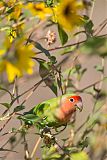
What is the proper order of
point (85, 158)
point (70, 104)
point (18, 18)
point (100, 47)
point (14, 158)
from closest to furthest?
1. point (100, 47)
2. point (85, 158)
3. point (18, 18)
4. point (70, 104)
5. point (14, 158)

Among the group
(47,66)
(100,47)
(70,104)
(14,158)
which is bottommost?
(14,158)

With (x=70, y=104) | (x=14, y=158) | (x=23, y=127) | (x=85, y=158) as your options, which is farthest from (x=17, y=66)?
(x=14, y=158)

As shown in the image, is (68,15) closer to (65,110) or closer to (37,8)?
(37,8)

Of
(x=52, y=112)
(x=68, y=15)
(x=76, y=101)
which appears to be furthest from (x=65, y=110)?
(x=68, y=15)

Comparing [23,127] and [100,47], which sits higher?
[100,47]

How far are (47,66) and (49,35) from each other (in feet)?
0.31

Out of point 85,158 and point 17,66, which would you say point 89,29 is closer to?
point 85,158

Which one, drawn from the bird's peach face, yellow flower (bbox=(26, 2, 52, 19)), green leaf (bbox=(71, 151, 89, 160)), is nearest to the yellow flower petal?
yellow flower (bbox=(26, 2, 52, 19))

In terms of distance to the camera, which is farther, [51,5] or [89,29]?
[89,29]

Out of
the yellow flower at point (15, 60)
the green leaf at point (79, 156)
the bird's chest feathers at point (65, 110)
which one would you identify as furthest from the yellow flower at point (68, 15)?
the bird's chest feathers at point (65, 110)

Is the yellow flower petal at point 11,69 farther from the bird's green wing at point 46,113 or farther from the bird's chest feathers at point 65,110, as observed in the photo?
the bird's chest feathers at point 65,110

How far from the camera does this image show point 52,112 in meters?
Answer: 0.86

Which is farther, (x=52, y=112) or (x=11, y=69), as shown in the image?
(x=52, y=112)

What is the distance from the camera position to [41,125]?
2.90 ft
